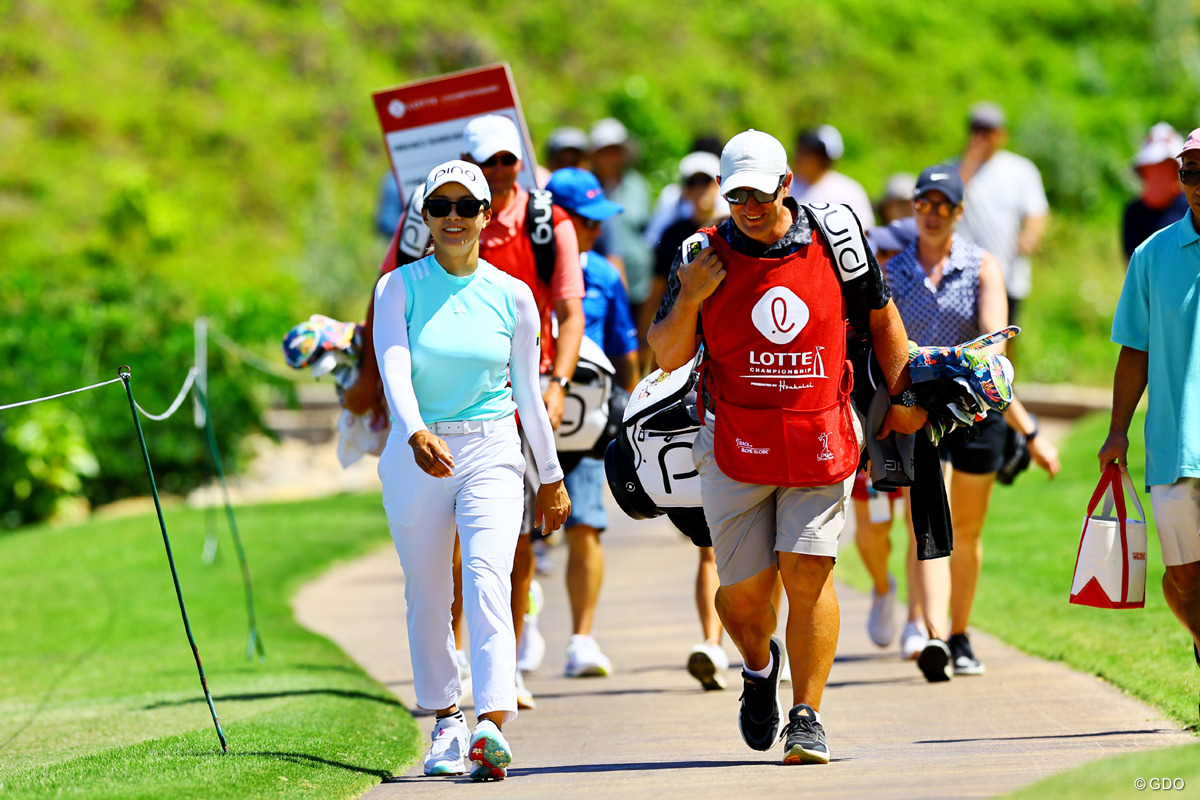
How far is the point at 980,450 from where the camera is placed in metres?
7.37

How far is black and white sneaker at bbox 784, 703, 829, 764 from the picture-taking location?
531 cm

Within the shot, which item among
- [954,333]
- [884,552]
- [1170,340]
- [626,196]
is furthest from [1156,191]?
[626,196]

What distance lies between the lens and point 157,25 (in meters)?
30.8

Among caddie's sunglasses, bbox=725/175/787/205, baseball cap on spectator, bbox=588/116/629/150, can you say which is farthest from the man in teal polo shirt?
baseball cap on spectator, bbox=588/116/629/150

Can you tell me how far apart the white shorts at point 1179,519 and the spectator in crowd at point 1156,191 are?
3.97 metres

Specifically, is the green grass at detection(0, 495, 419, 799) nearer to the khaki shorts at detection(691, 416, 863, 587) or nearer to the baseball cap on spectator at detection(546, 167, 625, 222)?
the khaki shorts at detection(691, 416, 863, 587)

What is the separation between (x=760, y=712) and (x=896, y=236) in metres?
2.94

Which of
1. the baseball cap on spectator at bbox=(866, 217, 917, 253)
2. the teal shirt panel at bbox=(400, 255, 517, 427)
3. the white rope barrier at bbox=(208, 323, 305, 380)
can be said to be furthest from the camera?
the white rope barrier at bbox=(208, 323, 305, 380)

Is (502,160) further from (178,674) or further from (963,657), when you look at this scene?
(178,674)

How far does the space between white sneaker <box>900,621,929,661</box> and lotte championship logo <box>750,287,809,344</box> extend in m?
2.85

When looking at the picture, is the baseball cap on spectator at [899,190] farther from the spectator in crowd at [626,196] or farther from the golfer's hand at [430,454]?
the golfer's hand at [430,454]

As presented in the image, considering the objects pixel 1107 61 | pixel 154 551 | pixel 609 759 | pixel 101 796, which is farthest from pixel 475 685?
pixel 1107 61

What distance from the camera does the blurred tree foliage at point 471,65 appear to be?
986 inches

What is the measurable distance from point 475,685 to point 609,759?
613mm
